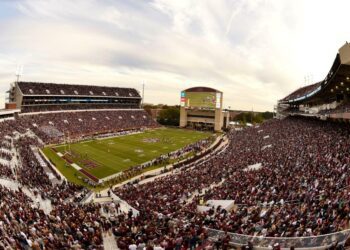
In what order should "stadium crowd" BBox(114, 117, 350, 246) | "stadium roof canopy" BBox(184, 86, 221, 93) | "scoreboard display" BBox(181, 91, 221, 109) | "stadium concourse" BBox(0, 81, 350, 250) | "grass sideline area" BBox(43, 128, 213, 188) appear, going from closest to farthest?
"stadium concourse" BBox(0, 81, 350, 250) < "stadium crowd" BBox(114, 117, 350, 246) < "grass sideline area" BBox(43, 128, 213, 188) < "scoreboard display" BBox(181, 91, 221, 109) < "stadium roof canopy" BBox(184, 86, 221, 93)

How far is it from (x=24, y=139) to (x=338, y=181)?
45745 millimetres

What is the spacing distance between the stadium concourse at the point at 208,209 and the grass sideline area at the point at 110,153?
565 cm

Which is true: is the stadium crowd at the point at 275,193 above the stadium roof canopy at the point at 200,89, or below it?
below

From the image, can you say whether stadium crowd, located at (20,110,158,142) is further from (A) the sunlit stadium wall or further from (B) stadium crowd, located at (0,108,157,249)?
(A) the sunlit stadium wall

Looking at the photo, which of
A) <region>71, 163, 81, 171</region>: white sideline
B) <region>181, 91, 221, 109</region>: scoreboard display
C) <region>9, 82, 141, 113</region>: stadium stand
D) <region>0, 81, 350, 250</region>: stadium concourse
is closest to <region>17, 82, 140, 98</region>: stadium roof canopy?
<region>9, 82, 141, 113</region>: stadium stand

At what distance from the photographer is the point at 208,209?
57.8 ft

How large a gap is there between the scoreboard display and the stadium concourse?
5586 cm

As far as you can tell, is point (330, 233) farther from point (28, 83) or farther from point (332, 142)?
point (28, 83)

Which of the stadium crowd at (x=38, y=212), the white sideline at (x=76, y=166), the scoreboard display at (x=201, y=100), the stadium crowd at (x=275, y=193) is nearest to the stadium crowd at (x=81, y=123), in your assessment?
the stadium crowd at (x=38, y=212)

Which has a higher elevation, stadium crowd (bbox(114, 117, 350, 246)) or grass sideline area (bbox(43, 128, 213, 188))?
stadium crowd (bbox(114, 117, 350, 246))

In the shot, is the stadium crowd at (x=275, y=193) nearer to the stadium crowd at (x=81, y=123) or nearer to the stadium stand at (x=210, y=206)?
the stadium stand at (x=210, y=206)

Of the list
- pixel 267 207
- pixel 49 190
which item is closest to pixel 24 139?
pixel 49 190

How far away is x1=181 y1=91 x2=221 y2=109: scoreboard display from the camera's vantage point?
290 feet

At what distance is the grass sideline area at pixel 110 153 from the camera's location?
38000 mm
